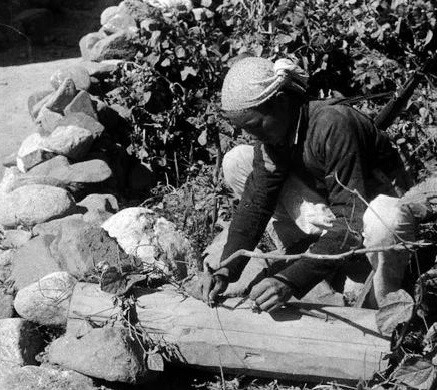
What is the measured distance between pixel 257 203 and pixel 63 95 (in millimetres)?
2135

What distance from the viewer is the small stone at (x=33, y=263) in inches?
157

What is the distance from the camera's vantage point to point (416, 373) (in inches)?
120

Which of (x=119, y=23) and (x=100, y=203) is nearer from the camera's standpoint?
(x=100, y=203)

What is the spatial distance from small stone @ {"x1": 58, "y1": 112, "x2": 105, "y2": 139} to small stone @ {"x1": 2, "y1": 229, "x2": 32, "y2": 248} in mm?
881

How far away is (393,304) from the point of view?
124 inches

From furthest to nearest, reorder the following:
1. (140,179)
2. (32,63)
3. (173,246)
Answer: (32,63) < (140,179) < (173,246)

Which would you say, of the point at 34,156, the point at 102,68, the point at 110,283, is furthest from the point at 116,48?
the point at 110,283

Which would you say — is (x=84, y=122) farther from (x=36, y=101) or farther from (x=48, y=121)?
(x=36, y=101)

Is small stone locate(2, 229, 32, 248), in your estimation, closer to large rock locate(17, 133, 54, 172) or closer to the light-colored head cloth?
large rock locate(17, 133, 54, 172)

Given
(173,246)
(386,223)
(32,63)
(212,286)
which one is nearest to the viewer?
(386,223)

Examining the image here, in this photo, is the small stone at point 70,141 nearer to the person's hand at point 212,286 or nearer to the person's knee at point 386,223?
the person's hand at point 212,286

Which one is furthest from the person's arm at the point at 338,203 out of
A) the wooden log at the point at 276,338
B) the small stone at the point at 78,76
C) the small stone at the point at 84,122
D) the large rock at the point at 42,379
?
the small stone at the point at 78,76

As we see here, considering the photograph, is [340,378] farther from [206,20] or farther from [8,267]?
[206,20]

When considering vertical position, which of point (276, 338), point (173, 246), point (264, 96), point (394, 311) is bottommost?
point (173, 246)
